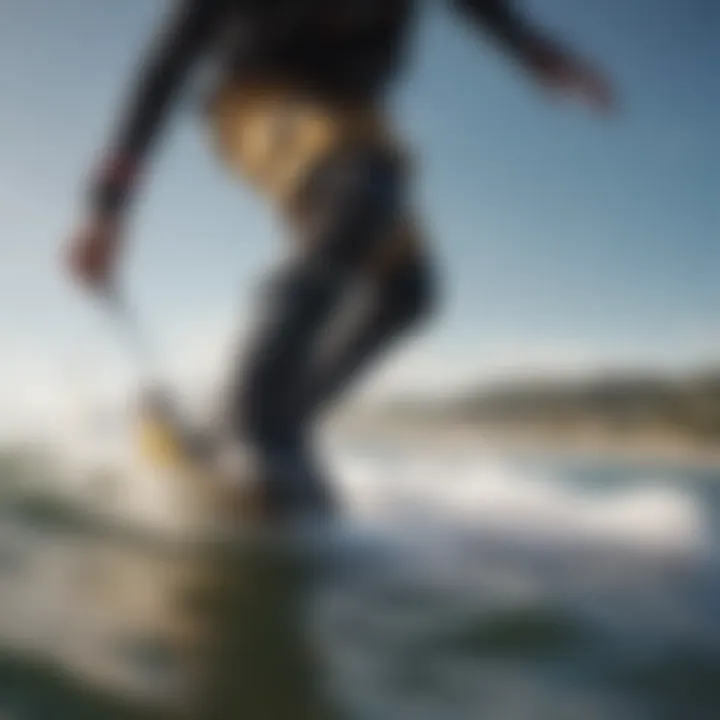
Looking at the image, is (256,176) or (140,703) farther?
(256,176)

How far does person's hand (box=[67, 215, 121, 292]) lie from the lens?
2.86 feet

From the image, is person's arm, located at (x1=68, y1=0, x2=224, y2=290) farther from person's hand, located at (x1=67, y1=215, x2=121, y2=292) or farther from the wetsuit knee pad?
the wetsuit knee pad

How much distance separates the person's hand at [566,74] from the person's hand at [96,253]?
0.38 metres

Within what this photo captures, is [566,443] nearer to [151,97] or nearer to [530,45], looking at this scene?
[530,45]

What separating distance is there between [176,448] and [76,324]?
0.44 ft

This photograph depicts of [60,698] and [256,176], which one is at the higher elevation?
[256,176]

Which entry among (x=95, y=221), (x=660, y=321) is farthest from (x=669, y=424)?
(x=95, y=221)

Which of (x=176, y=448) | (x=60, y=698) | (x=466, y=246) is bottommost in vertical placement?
(x=60, y=698)

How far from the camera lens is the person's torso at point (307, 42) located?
2.91 feet

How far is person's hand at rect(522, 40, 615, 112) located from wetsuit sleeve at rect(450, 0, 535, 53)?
1 cm

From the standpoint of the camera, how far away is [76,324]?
2.85ft

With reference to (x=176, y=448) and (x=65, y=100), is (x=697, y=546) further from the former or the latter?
(x=65, y=100)

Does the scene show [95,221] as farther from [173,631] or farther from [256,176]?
[173,631]

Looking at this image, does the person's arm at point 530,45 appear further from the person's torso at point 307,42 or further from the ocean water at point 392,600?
the ocean water at point 392,600
